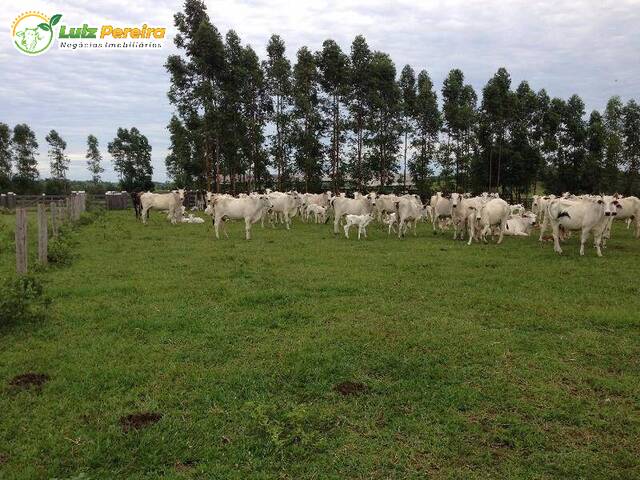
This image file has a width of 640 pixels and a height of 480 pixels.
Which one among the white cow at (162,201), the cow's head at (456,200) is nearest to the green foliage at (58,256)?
the white cow at (162,201)

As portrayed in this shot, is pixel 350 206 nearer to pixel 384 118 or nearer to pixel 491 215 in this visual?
pixel 491 215

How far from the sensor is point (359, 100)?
139ft

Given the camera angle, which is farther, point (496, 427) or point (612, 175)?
point (612, 175)

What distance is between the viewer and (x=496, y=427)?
4.71m

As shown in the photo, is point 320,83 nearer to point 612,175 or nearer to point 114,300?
point 612,175

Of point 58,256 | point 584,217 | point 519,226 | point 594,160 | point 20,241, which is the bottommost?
point 58,256

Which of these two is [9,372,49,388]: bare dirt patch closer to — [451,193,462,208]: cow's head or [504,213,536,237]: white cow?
[451,193,462,208]: cow's head

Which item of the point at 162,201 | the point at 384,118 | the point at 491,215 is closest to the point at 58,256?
the point at 491,215

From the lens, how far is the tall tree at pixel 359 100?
41.4 m

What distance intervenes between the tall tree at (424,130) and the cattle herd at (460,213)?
19.5m

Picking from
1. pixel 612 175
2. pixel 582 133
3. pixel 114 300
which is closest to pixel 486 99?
pixel 582 133

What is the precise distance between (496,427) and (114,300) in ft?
23.1

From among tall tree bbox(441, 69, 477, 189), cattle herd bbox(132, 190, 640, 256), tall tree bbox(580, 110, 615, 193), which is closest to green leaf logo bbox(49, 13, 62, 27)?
cattle herd bbox(132, 190, 640, 256)

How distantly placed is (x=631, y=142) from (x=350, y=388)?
2149 inches
